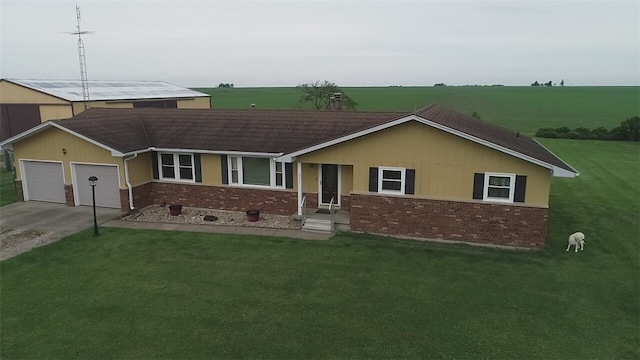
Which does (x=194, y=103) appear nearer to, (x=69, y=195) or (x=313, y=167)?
(x=69, y=195)

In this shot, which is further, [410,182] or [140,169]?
[140,169]

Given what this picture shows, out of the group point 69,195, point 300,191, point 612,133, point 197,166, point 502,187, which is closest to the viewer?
point 502,187

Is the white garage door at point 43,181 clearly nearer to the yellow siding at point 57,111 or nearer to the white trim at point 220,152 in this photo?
the white trim at point 220,152

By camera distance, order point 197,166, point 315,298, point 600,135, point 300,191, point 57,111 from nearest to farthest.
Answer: point 315,298 → point 300,191 → point 197,166 → point 57,111 → point 600,135

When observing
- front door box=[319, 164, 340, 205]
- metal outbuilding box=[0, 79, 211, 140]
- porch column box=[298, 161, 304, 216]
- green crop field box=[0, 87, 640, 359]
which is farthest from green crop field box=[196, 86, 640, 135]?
metal outbuilding box=[0, 79, 211, 140]

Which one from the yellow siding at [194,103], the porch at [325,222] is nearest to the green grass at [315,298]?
the porch at [325,222]

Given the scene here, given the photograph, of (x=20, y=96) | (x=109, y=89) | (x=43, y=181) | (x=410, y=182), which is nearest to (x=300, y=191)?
(x=410, y=182)

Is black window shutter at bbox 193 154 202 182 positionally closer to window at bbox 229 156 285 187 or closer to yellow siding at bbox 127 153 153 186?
window at bbox 229 156 285 187
